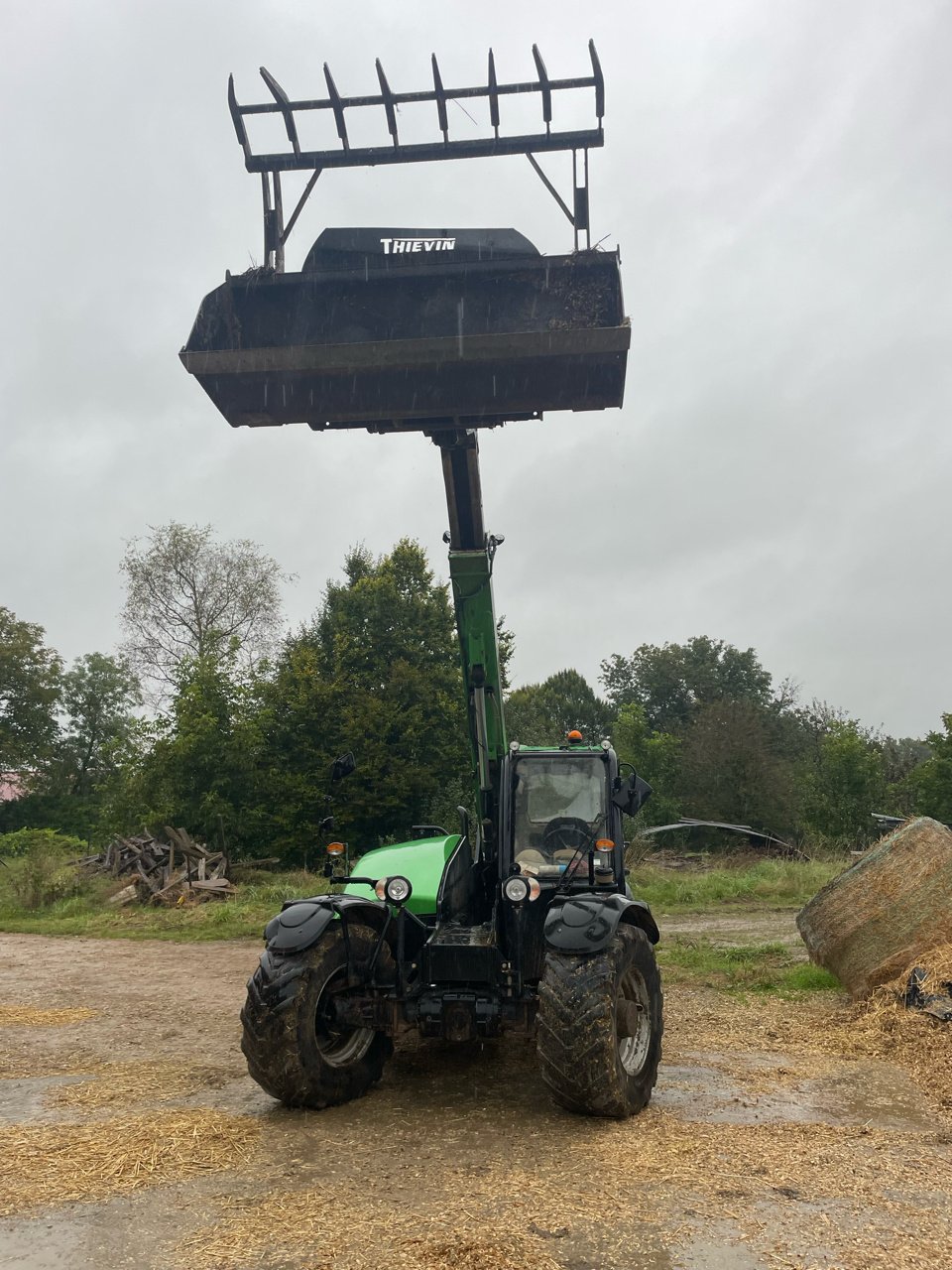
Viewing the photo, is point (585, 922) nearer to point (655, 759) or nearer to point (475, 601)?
point (475, 601)

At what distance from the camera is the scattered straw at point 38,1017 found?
339 inches

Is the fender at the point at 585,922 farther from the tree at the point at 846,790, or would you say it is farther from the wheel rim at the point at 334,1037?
the tree at the point at 846,790

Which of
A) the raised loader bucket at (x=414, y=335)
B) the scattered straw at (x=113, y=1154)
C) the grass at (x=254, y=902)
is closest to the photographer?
the scattered straw at (x=113, y=1154)

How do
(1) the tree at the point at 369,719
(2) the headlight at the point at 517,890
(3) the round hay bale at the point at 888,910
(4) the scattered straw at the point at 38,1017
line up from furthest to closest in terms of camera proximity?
(1) the tree at the point at 369,719 → (4) the scattered straw at the point at 38,1017 → (3) the round hay bale at the point at 888,910 → (2) the headlight at the point at 517,890

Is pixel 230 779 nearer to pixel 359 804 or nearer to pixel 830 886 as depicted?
pixel 359 804

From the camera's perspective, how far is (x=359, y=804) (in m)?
28.3

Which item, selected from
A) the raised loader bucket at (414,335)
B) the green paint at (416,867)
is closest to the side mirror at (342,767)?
the green paint at (416,867)

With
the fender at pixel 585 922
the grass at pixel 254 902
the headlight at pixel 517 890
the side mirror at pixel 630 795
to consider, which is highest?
the side mirror at pixel 630 795

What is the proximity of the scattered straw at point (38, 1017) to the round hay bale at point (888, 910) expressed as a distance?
257 inches

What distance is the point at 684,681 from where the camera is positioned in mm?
55188

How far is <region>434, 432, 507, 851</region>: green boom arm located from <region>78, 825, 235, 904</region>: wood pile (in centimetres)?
1192

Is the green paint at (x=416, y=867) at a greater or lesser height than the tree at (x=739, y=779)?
lesser

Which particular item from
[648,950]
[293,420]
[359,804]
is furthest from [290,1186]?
[359,804]

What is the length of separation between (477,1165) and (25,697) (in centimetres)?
4349
